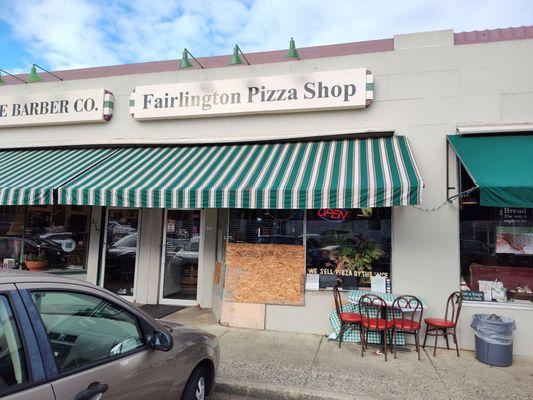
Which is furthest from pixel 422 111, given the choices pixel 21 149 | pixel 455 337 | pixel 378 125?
pixel 21 149

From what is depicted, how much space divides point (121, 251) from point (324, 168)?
5366 millimetres

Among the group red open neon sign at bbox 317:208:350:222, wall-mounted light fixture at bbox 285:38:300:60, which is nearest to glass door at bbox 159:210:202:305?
red open neon sign at bbox 317:208:350:222

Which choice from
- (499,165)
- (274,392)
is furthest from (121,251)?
(499,165)

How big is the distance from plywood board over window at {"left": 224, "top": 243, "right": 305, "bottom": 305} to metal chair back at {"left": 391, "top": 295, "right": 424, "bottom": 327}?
5.18 ft

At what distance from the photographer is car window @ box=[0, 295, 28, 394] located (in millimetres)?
2037

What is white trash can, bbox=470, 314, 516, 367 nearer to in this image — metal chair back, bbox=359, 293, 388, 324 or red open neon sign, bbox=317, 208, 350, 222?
metal chair back, bbox=359, 293, 388, 324

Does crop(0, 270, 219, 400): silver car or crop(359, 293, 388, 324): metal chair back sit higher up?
crop(0, 270, 219, 400): silver car

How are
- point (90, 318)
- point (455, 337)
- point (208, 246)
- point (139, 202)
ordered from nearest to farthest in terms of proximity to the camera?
point (90, 318) < point (455, 337) < point (139, 202) < point (208, 246)

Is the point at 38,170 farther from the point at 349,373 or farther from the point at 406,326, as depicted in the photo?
the point at 406,326

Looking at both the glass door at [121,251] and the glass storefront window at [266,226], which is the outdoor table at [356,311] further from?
the glass door at [121,251]

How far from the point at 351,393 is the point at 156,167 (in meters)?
4.81

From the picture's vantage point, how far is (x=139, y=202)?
650 centimetres

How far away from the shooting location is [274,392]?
4.61 meters

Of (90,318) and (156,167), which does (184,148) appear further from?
(90,318)
